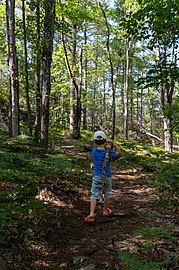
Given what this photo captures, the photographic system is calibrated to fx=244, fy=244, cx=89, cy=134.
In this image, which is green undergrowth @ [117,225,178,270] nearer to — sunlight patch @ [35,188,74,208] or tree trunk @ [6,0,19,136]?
sunlight patch @ [35,188,74,208]

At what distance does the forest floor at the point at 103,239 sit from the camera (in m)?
3.32

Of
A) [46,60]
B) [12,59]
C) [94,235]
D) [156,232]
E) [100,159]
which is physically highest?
[12,59]

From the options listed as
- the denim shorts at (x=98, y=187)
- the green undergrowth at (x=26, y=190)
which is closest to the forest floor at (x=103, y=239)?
the green undergrowth at (x=26, y=190)

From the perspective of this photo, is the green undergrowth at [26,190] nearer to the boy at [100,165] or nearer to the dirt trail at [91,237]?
the dirt trail at [91,237]

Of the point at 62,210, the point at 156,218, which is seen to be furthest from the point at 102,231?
the point at 156,218

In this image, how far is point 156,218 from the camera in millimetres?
5137

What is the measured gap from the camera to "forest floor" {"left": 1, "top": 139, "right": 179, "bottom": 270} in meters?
3.32

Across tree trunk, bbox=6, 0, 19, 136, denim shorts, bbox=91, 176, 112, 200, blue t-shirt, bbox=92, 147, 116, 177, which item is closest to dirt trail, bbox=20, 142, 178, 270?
denim shorts, bbox=91, 176, 112, 200

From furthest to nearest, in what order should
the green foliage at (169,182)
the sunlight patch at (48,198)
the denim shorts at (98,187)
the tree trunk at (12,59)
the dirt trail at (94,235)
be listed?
the tree trunk at (12,59)
the green foliage at (169,182)
the sunlight patch at (48,198)
the denim shorts at (98,187)
the dirt trail at (94,235)

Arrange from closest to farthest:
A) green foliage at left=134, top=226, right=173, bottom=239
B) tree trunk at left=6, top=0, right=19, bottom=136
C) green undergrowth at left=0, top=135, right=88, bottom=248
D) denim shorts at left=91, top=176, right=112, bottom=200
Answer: green undergrowth at left=0, top=135, right=88, bottom=248
green foliage at left=134, top=226, right=173, bottom=239
denim shorts at left=91, top=176, right=112, bottom=200
tree trunk at left=6, top=0, right=19, bottom=136

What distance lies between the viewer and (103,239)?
13.7 ft

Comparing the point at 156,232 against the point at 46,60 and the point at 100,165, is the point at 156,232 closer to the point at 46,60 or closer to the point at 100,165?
the point at 100,165

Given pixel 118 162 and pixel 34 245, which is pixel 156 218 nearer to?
pixel 34 245

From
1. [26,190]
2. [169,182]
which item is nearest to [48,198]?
[26,190]
